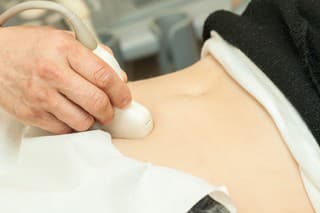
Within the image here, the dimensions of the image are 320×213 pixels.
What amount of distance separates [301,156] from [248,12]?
0.33 meters

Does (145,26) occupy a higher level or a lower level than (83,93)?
lower

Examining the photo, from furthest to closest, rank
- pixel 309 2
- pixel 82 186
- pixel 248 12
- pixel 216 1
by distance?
pixel 216 1, pixel 248 12, pixel 309 2, pixel 82 186

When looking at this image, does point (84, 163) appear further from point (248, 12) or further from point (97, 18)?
point (97, 18)

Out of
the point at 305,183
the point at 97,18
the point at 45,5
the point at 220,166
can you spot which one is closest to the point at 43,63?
the point at 45,5

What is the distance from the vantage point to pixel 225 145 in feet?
2.42

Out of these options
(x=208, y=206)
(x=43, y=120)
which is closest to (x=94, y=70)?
(x=43, y=120)

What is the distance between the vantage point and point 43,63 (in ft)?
2.12

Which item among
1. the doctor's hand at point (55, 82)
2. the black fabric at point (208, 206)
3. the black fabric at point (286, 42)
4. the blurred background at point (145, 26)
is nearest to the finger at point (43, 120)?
the doctor's hand at point (55, 82)

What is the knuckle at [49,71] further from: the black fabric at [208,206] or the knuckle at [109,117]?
the black fabric at [208,206]

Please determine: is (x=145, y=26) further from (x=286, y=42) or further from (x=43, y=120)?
(x=43, y=120)

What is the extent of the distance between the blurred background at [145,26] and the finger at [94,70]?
82cm

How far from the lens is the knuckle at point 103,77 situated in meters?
0.63

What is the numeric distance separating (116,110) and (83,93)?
82mm

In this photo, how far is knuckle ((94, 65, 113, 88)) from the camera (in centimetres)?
63
